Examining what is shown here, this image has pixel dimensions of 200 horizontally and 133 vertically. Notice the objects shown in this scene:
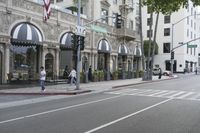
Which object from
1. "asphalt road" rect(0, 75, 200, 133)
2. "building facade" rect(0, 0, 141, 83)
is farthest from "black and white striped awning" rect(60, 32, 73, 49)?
"asphalt road" rect(0, 75, 200, 133)

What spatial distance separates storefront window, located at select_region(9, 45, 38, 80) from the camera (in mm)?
31172

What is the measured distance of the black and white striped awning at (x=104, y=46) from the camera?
45375mm

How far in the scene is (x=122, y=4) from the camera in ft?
173

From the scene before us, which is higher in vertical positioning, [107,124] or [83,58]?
[83,58]

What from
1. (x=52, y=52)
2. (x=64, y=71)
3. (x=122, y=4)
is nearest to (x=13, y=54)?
(x=52, y=52)

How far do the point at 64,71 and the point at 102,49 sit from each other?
884 centimetres

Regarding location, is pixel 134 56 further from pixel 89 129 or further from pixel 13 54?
pixel 89 129

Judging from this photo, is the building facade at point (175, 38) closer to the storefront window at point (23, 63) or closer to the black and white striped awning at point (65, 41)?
the black and white striped awning at point (65, 41)

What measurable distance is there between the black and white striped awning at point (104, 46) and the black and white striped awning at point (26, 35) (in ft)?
43.9

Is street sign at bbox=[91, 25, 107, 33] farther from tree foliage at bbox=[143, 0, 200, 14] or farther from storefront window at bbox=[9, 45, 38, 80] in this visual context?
tree foliage at bbox=[143, 0, 200, 14]

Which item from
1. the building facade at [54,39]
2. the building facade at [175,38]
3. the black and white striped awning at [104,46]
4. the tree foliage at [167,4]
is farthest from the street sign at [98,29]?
the building facade at [175,38]

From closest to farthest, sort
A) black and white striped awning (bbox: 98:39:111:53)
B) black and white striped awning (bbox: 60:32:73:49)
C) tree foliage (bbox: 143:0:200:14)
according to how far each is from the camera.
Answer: tree foliage (bbox: 143:0:200:14) → black and white striped awning (bbox: 60:32:73:49) → black and white striped awning (bbox: 98:39:111:53)

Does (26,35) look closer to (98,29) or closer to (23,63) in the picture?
(23,63)

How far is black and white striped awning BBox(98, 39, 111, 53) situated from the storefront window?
12664mm
